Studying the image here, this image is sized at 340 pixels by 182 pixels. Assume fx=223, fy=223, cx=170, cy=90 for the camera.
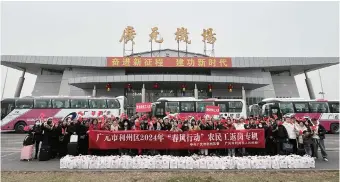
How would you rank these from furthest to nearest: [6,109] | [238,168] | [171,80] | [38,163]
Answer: [171,80] → [6,109] → [38,163] → [238,168]

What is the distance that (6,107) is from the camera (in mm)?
21031

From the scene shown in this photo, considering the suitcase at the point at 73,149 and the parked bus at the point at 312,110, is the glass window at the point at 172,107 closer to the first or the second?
the parked bus at the point at 312,110

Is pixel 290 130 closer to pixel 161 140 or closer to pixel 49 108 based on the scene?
pixel 161 140

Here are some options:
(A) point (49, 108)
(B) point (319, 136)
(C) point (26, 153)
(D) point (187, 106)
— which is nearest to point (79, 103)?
(A) point (49, 108)

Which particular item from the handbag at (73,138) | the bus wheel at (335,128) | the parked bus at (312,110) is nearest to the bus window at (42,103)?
the handbag at (73,138)

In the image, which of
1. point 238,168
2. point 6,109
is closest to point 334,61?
point 238,168

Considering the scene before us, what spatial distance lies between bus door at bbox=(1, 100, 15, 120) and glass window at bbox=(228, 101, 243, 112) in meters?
20.8

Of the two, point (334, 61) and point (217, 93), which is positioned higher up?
point (334, 61)

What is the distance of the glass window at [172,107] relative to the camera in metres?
21.3

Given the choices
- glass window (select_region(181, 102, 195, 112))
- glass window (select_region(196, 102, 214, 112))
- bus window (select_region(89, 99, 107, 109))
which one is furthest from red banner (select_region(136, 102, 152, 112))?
bus window (select_region(89, 99, 107, 109))

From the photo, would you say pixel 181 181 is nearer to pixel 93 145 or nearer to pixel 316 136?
pixel 93 145

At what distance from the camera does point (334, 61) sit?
38.8 meters

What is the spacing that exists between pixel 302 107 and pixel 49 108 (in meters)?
24.7

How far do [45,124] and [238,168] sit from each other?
26.5ft
